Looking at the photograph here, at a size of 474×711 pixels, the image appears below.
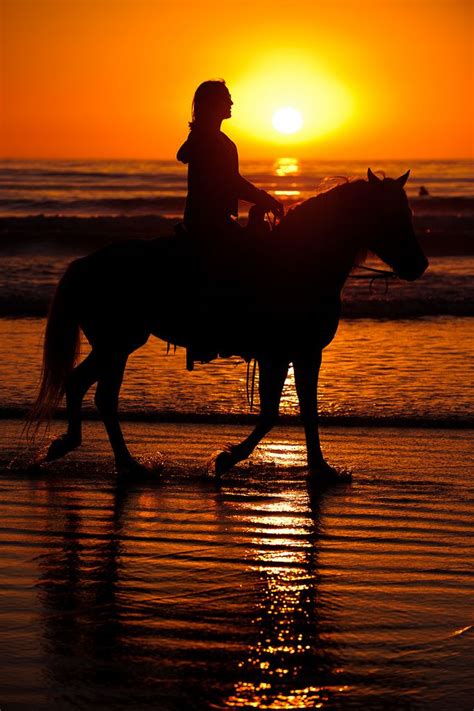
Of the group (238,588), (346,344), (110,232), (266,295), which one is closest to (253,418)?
(266,295)

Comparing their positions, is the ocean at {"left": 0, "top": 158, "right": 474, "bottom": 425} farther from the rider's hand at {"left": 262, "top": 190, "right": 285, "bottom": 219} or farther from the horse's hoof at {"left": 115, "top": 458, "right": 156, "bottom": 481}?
the horse's hoof at {"left": 115, "top": 458, "right": 156, "bottom": 481}

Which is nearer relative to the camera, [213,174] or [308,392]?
[213,174]

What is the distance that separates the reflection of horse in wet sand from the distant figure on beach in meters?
0.21

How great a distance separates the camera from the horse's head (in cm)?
713

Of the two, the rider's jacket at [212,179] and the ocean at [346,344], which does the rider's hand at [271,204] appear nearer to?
the rider's jacket at [212,179]

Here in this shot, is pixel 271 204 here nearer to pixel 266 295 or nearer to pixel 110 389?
pixel 266 295

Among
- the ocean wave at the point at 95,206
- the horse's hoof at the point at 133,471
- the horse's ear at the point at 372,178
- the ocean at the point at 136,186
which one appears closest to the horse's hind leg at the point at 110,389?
the horse's hoof at the point at 133,471

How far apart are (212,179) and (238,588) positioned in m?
2.99

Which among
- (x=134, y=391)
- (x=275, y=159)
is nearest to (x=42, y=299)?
(x=134, y=391)

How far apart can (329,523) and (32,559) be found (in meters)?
1.53

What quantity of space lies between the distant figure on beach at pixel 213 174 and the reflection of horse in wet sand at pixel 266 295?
0.21m

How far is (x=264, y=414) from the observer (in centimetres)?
727

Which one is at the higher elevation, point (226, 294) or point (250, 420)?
point (226, 294)

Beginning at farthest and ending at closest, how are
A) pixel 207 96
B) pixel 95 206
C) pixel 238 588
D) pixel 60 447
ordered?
pixel 95 206 < pixel 60 447 < pixel 207 96 < pixel 238 588
